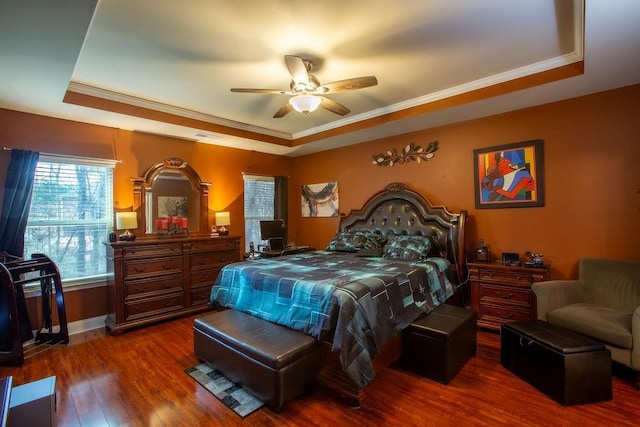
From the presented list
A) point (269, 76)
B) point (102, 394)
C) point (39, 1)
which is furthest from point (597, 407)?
point (39, 1)

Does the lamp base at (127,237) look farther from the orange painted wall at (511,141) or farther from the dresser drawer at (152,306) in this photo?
the dresser drawer at (152,306)

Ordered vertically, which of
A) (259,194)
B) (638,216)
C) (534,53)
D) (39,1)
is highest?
(534,53)

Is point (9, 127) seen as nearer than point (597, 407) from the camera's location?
No

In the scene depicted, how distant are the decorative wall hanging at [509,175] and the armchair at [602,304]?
2.84 ft

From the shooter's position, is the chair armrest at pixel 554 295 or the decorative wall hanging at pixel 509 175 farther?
the decorative wall hanging at pixel 509 175

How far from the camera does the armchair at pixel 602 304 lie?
2260 mm

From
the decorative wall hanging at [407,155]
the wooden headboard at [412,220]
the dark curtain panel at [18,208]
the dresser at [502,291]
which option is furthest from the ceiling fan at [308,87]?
the dark curtain panel at [18,208]

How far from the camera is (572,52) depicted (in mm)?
2664

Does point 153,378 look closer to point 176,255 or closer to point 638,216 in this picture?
point 176,255

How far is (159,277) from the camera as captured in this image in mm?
3879

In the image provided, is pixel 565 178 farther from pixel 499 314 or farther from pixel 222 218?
pixel 222 218

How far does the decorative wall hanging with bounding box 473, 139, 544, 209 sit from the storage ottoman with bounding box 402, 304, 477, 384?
1645 millimetres

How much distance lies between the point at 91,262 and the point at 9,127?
170cm

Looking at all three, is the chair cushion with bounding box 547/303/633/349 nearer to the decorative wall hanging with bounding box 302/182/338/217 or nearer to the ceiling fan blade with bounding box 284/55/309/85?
the ceiling fan blade with bounding box 284/55/309/85
